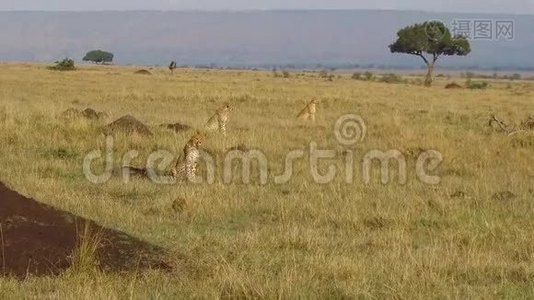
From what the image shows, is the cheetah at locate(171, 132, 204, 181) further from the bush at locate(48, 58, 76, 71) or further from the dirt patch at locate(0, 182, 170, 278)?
the bush at locate(48, 58, 76, 71)

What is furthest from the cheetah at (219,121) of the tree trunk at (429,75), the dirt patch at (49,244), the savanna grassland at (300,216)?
the tree trunk at (429,75)

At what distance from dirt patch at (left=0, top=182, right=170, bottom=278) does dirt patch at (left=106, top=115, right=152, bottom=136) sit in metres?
8.31

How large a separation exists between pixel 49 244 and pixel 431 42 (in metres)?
63.6

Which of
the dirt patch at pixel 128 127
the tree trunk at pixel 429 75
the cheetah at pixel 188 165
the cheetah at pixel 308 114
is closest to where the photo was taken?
the cheetah at pixel 188 165

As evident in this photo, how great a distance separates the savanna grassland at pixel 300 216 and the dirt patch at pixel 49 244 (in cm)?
21

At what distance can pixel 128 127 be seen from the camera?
15375mm

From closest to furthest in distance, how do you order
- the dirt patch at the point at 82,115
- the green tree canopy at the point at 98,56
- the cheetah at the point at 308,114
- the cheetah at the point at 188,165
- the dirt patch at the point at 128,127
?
the cheetah at the point at 188,165 < the dirt patch at the point at 128,127 < the dirt patch at the point at 82,115 < the cheetah at the point at 308,114 < the green tree canopy at the point at 98,56

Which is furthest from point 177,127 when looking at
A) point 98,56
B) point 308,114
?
point 98,56

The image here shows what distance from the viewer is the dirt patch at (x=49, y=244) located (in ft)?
19.2

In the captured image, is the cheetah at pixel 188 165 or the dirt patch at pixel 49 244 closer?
the dirt patch at pixel 49 244

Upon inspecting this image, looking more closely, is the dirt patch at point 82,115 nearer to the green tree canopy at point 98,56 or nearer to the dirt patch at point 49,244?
the dirt patch at point 49,244

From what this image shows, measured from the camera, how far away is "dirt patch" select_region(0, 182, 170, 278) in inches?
230

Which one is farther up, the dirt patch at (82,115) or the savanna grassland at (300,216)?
the dirt patch at (82,115)

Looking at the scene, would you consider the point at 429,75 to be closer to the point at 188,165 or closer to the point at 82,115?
the point at 82,115
